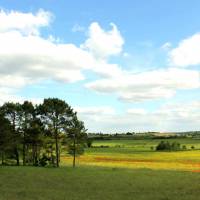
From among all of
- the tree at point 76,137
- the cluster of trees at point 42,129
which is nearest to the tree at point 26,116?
the cluster of trees at point 42,129

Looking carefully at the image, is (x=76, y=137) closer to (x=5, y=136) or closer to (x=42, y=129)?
(x=42, y=129)

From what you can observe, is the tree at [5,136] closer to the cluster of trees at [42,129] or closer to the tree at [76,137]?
the cluster of trees at [42,129]

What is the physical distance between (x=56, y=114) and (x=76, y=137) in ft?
24.4

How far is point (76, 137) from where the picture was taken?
311ft

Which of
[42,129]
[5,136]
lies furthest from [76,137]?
[5,136]

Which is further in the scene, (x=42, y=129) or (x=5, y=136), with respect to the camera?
(x=42, y=129)

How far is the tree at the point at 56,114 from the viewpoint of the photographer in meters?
90.2

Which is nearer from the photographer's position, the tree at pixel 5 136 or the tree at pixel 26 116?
the tree at pixel 5 136

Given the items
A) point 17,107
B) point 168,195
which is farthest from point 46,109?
point 168,195

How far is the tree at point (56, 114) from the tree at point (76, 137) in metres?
1.64

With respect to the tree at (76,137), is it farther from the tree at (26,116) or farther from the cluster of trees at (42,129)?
the tree at (26,116)

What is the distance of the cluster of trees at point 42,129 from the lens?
297 feet

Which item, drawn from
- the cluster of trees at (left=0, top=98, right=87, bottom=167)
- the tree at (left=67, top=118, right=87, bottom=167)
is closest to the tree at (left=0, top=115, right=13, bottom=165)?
the cluster of trees at (left=0, top=98, right=87, bottom=167)

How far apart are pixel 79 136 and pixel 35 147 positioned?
35.4 feet
